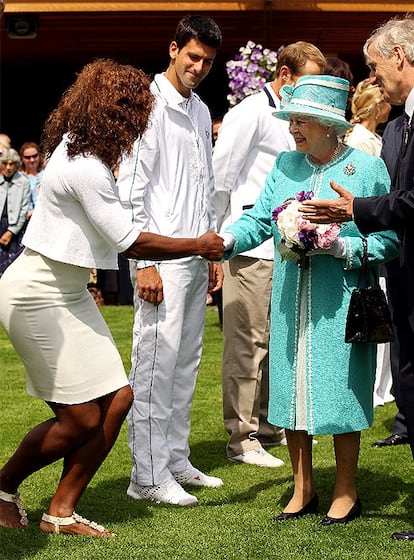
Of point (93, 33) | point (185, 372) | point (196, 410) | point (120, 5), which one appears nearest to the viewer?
point (185, 372)

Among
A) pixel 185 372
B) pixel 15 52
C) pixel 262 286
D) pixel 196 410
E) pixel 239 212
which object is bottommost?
pixel 196 410

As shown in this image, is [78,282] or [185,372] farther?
[185,372]

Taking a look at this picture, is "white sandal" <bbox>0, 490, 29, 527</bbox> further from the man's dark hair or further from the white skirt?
the man's dark hair

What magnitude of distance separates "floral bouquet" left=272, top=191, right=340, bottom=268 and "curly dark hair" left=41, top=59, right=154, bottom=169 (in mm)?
760

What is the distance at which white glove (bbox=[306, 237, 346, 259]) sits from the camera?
4867 mm

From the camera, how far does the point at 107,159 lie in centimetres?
482

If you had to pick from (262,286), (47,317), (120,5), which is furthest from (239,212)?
(120,5)

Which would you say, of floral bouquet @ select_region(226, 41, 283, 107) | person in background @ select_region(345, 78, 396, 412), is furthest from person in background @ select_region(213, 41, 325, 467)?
floral bouquet @ select_region(226, 41, 283, 107)

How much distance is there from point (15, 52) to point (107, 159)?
14.2m

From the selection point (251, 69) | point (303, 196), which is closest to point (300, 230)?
point (303, 196)

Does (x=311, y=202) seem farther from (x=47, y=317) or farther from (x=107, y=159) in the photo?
(x=47, y=317)

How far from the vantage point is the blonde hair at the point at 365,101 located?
7301 mm

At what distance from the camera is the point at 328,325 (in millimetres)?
5043

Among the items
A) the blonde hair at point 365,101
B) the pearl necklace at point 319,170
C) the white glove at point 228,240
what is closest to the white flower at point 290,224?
the pearl necklace at point 319,170
